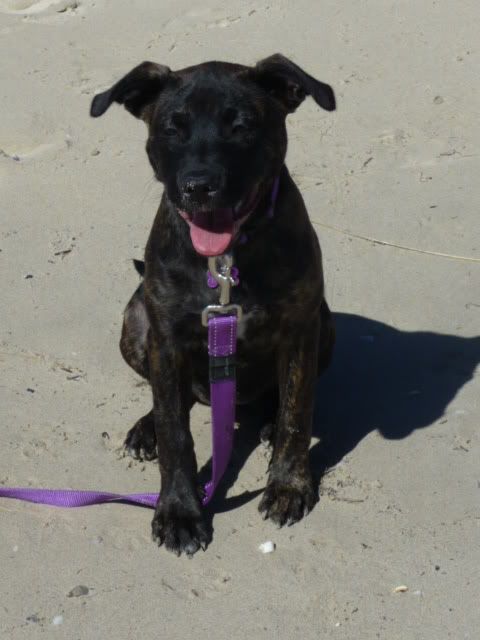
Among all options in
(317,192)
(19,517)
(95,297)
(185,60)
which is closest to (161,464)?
(19,517)

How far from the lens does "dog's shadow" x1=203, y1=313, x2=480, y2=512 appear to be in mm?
5176

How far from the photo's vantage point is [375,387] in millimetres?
5527

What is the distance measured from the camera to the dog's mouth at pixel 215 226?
4.20 metres

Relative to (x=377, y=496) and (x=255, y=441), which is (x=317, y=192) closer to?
(x=255, y=441)

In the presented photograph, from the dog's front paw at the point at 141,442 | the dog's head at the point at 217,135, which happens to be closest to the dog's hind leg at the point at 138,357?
the dog's front paw at the point at 141,442

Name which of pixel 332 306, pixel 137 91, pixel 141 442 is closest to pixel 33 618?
pixel 141 442

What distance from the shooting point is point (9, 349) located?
231 inches

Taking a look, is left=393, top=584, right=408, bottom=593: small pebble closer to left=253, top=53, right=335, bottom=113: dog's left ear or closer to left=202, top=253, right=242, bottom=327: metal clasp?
left=202, top=253, right=242, bottom=327: metal clasp

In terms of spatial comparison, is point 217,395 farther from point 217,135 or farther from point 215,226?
point 217,135

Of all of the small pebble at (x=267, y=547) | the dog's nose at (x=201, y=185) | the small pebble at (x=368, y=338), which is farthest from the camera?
the small pebble at (x=368, y=338)

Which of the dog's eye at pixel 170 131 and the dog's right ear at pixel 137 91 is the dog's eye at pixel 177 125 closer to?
the dog's eye at pixel 170 131

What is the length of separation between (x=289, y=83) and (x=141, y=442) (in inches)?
66.8

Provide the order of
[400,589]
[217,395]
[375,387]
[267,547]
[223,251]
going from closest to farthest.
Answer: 1. [223,251]
2. [400,589]
3. [267,547]
4. [217,395]
5. [375,387]

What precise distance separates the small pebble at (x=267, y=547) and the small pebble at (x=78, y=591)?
69 centimetres
